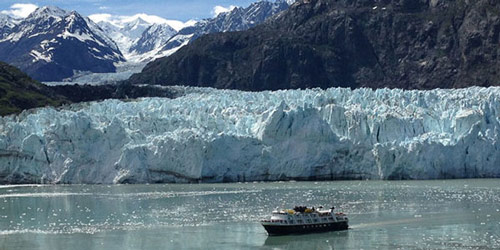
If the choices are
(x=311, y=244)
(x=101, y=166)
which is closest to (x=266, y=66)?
(x=101, y=166)

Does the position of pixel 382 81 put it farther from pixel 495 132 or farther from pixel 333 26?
pixel 495 132

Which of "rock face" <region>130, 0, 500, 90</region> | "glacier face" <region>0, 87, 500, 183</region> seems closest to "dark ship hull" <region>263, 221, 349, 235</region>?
"glacier face" <region>0, 87, 500, 183</region>

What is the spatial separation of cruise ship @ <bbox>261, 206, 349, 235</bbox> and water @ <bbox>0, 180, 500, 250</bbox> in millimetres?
546

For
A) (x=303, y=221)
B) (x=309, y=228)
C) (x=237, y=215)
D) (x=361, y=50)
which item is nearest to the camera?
(x=303, y=221)

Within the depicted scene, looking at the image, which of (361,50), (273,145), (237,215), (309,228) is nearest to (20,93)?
(361,50)

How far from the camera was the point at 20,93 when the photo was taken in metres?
123

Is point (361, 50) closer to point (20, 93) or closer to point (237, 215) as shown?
point (20, 93)

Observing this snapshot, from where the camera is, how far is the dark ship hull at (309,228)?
3900cm

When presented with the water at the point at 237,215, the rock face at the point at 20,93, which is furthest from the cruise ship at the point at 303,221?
the rock face at the point at 20,93

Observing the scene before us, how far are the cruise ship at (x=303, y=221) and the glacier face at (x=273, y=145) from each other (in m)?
21.9

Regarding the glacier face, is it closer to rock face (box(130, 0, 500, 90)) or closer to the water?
the water

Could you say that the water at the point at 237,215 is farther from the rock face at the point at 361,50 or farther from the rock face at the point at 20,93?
the rock face at the point at 361,50

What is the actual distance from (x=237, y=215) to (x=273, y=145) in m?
18.3

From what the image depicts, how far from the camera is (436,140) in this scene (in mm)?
61219
